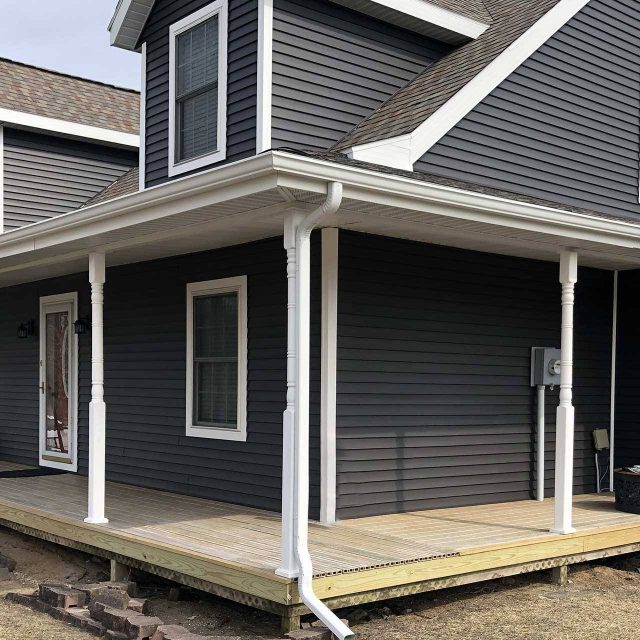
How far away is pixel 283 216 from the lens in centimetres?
636

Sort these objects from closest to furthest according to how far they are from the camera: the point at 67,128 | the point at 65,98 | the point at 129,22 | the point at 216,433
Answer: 1. the point at 216,433
2. the point at 129,22
3. the point at 67,128
4. the point at 65,98

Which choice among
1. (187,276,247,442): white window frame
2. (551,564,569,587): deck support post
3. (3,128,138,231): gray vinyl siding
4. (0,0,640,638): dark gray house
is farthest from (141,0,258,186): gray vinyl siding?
(551,564,569,587): deck support post

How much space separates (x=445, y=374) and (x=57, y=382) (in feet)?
16.7

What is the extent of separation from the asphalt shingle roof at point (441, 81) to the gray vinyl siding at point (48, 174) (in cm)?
521

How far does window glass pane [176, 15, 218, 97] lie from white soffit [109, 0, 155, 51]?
58cm

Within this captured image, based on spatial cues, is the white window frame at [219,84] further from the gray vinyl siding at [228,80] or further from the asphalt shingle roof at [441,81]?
the asphalt shingle roof at [441,81]

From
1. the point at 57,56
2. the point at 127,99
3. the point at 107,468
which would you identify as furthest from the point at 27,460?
Result: the point at 57,56

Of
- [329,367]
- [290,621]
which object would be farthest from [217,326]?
[290,621]

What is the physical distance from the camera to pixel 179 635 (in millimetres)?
5223

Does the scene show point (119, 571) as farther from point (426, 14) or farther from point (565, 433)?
point (426, 14)

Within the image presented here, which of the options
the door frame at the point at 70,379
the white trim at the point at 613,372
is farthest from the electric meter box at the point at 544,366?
the door frame at the point at 70,379

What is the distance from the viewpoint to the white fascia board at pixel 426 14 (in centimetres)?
827

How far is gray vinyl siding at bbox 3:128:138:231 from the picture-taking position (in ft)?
38.1

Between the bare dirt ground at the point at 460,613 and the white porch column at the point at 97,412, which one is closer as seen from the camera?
the bare dirt ground at the point at 460,613
